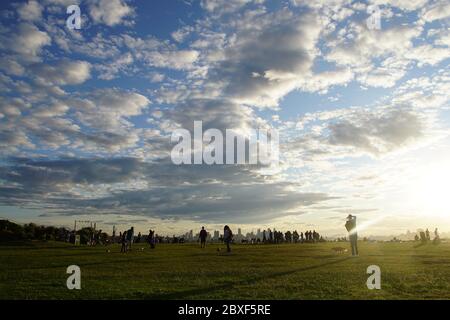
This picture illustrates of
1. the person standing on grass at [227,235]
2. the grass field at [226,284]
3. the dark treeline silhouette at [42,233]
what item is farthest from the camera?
the dark treeline silhouette at [42,233]

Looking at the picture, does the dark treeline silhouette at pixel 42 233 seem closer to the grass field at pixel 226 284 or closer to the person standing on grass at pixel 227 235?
the person standing on grass at pixel 227 235

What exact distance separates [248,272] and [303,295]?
299 inches

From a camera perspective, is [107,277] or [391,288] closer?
[391,288]

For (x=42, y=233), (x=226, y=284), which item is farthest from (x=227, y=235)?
(x=42, y=233)

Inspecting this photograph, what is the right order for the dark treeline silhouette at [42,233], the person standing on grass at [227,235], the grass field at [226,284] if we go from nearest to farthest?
1. the grass field at [226,284]
2. the person standing on grass at [227,235]
3. the dark treeline silhouette at [42,233]

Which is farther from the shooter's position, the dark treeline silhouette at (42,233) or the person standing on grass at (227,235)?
the dark treeline silhouette at (42,233)

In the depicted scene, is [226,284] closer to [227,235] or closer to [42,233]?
[227,235]

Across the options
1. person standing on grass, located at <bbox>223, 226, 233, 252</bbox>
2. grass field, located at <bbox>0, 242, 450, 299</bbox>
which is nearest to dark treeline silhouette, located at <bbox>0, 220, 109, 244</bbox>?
person standing on grass, located at <bbox>223, 226, 233, 252</bbox>

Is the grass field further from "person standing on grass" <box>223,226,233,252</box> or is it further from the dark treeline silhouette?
the dark treeline silhouette

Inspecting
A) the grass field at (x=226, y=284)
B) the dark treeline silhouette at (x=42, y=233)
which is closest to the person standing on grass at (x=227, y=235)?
the grass field at (x=226, y=284)

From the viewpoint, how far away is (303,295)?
14477 millimetres
